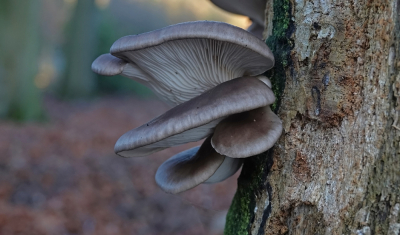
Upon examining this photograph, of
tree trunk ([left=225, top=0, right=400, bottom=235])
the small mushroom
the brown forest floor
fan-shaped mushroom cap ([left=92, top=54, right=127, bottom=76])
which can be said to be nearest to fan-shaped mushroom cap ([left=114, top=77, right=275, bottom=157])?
tree trunk ([left=225, top=0, right=400, bottom=235])

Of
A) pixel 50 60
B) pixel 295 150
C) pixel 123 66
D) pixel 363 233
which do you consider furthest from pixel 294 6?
pixel 50 60

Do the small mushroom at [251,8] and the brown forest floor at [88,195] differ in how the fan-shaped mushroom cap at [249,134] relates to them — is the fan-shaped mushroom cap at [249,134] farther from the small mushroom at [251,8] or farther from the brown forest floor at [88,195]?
the brown forest floor at [88,195]

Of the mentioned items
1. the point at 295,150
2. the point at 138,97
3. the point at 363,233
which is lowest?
the point at 138,97

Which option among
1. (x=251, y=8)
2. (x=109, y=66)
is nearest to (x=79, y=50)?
(x=251, y=8)

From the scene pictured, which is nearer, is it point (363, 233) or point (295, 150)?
point (363, 233)

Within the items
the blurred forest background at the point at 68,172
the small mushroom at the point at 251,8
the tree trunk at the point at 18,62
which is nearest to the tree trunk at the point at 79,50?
the blurred forest background at the point at 68,172

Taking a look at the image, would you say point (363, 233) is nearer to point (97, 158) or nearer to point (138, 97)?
point (97, 158)
